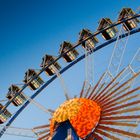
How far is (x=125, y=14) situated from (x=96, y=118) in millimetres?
6510

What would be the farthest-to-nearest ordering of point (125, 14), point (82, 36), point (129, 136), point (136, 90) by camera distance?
point (82, 36)
point (125, 14)
point (136, 90)
point (129, 136)

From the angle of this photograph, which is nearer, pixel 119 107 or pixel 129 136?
pixel 129 136

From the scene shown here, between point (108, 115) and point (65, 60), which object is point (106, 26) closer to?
point (65, 60)

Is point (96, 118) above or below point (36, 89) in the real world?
below

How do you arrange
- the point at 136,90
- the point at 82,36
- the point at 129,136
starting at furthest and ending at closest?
the point at 82,36 → the point at 136,90 → the point at 129,136

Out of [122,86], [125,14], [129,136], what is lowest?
[129,136]

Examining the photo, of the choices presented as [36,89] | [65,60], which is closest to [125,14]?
[65,60]

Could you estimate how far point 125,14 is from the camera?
663 inches

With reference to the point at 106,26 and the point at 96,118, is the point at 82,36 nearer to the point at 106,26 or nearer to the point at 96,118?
the point at 106,26

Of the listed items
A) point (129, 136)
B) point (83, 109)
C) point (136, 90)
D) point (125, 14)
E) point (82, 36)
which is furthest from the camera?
point (82, 36)

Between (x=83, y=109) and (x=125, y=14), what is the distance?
6.26 m

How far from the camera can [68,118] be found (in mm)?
12273

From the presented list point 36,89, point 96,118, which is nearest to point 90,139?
point 96,118

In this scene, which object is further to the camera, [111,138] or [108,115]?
[108,115]
